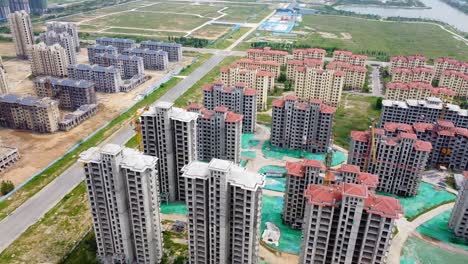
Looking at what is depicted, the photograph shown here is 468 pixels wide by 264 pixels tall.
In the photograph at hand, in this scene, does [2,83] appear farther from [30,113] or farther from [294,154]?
[294,154]

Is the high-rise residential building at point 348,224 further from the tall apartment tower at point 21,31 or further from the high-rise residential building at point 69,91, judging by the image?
the tall apartment tower at point 21,31

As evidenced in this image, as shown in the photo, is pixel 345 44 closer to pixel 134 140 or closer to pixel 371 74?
pixel 371 74

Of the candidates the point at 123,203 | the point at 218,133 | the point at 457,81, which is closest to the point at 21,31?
the point at 218,133

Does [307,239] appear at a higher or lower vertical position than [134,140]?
higher

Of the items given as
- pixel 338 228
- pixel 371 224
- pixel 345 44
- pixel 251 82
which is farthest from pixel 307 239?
pixel 345 44

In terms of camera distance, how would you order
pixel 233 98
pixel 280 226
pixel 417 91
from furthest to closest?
pixel 417 91, pixel 233 98, pixel 280 226

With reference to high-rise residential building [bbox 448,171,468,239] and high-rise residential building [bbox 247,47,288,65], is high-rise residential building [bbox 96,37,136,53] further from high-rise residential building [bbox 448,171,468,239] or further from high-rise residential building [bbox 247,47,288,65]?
high-rise residential building [bbox 448,171,468,239]
